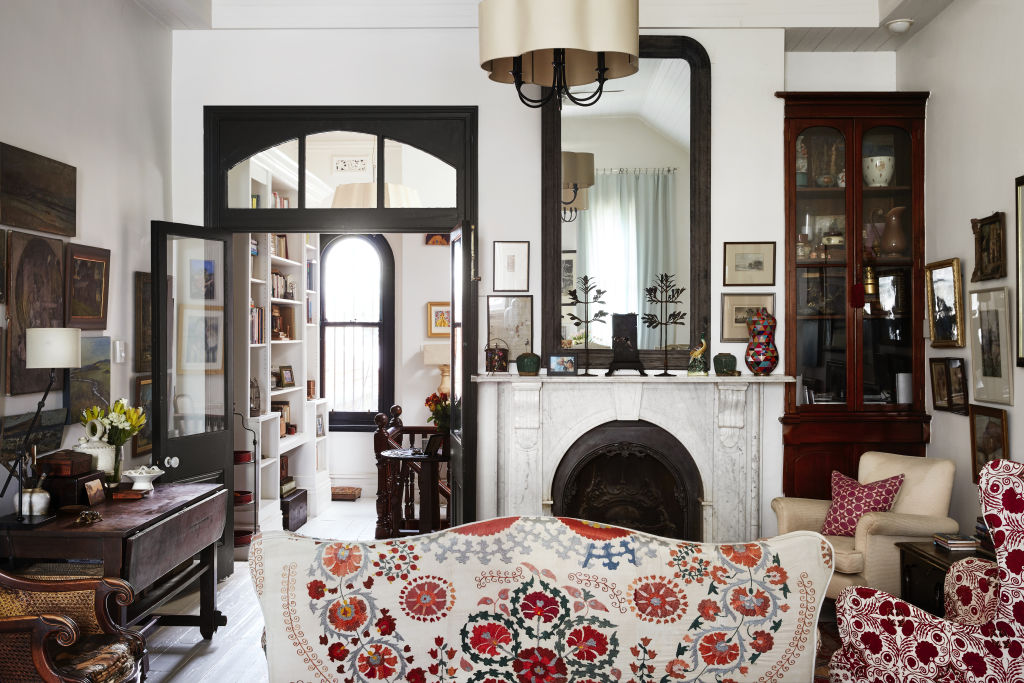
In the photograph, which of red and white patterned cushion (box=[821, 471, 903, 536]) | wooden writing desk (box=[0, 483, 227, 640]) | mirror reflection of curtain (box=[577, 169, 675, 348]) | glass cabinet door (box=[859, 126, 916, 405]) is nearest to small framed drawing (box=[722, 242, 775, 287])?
mirror reflection of curtain (box=[577, 169, 675, 348])

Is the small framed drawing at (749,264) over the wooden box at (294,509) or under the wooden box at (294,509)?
over

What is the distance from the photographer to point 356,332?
8.26 meters

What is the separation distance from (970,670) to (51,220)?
4.01 meters

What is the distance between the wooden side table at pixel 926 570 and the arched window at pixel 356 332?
5338 mm

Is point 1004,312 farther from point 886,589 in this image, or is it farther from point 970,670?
point 970,670

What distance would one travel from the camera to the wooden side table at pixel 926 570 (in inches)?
137

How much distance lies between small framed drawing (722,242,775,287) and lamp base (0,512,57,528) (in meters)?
3.73

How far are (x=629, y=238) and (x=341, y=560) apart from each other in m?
3.44

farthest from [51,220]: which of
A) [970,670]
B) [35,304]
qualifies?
[970,670]

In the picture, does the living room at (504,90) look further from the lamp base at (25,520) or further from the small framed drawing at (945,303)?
the lamp base at (25,520)

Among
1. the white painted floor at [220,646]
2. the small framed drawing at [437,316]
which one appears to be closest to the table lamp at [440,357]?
the small framed drawing at [437,316]

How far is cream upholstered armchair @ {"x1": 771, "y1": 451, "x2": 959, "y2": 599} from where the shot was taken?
12.8 ft

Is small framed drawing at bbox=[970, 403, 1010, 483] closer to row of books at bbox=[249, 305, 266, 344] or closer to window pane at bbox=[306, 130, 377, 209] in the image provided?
window pane at bbox=[306, 130, 377, 209]

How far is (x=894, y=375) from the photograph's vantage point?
16.0ft
